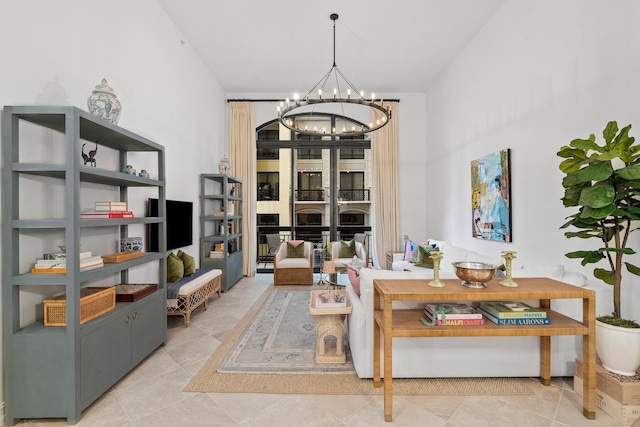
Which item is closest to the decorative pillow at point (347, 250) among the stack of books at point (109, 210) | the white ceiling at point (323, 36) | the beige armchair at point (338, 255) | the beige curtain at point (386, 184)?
the beige armchair at point (338, 255)

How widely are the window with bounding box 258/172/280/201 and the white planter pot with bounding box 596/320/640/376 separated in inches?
229

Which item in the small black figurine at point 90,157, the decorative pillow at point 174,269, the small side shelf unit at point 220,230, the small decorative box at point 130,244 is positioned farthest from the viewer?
the small side shelf unit at point 220,230

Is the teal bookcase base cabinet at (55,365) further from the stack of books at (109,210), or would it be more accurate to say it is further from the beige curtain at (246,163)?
the beige curtain at (246,163)

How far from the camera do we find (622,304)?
2338 mm

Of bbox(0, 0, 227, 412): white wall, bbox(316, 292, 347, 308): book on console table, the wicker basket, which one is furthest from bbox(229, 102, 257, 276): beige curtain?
the wicker basket

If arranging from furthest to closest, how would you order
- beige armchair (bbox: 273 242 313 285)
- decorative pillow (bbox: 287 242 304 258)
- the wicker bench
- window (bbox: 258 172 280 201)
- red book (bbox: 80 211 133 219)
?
window (bbox: 258 172 280 201) → decorative pillow (bbox: 287 242 304 258) → beige armchair (bbox: 273 242 313 285) → the wicker bench → red book (bbox: 80 211 133 219)

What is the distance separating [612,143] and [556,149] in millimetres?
973

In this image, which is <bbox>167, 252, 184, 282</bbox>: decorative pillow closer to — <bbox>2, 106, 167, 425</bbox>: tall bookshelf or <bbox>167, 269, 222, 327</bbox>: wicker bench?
→ <bbox>167, 269, 222, 327</bbox>: wicker bench

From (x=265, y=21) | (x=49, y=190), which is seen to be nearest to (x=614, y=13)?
(x=265, y=21)

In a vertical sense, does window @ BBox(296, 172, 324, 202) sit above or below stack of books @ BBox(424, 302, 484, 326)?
above

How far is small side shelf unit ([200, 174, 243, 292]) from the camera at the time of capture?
16.8 ft

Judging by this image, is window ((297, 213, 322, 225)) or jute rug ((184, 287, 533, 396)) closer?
jute rug ((184, 287, 533, 396))

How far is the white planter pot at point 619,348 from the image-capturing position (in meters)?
1.89

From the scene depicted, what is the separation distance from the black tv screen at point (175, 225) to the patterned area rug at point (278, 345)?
1453mm
